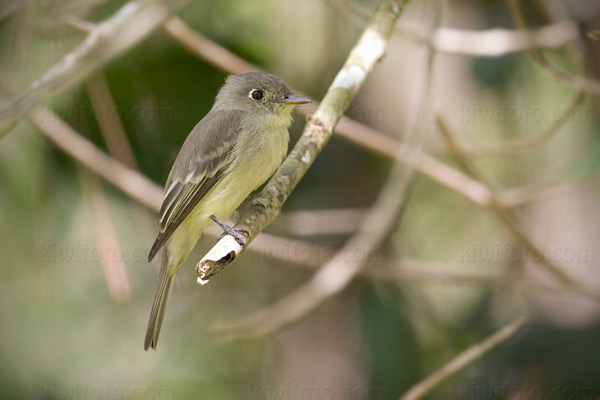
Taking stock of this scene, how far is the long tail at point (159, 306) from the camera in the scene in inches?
117

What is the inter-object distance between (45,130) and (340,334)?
239 centimetres

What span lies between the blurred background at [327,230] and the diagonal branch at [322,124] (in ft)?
2.73

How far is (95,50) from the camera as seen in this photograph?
3158 mm

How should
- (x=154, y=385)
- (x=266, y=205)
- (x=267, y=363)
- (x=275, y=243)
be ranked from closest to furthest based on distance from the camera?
(x=266, y=205) → (x=275, y=243) → (x=154, y=385) → (x=267, y=363)

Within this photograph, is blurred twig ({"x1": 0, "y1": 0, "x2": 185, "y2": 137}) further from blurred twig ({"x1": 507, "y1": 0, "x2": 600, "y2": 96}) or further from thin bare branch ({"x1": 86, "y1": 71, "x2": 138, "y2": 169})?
blurred twig ({"x1": 507, "y1": 0, "x2": 600, "y2": 96})

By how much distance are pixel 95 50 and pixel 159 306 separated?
126 centimetres

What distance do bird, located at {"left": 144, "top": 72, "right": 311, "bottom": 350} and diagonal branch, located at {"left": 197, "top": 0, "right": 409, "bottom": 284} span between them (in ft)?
1.19

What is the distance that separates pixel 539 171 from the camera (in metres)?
4.71

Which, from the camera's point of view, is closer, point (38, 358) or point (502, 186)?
point (38, 358)

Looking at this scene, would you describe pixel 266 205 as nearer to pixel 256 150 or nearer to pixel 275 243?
pixel 256 150

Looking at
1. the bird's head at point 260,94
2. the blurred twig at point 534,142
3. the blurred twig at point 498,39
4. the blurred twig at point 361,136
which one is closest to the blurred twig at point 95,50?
the blurred twig at point 361,136

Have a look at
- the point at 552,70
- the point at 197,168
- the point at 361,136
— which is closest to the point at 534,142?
the point at 552,70

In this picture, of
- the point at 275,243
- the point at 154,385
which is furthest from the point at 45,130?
the point at 154,385

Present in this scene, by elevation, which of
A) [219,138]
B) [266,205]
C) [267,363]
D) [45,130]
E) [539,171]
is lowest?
[267,363]
